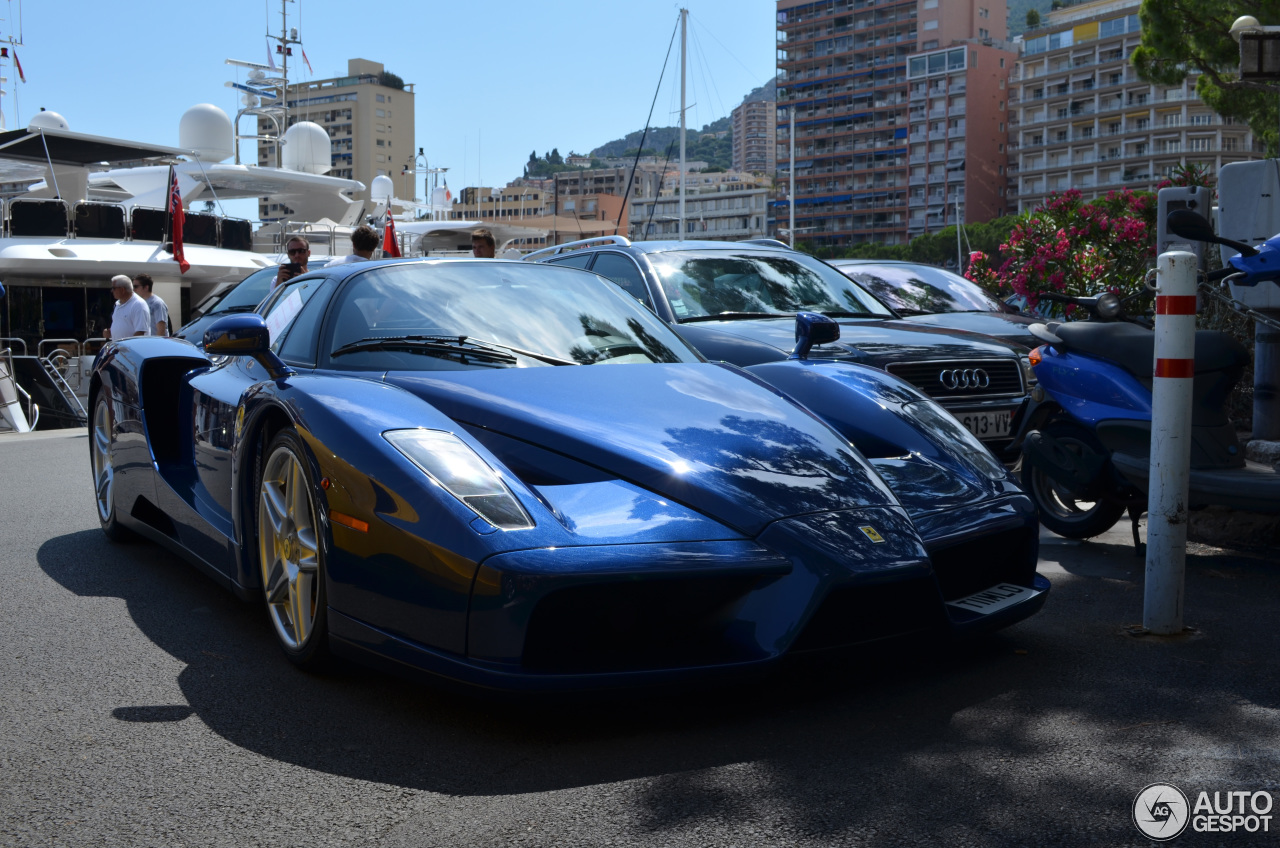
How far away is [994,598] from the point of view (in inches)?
128

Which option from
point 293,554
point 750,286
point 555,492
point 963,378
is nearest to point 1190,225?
point 555,492

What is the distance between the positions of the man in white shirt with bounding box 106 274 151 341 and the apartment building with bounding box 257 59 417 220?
125m

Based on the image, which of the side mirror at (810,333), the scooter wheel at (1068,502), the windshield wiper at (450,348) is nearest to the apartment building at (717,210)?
the scooter wheel at (1068,502)

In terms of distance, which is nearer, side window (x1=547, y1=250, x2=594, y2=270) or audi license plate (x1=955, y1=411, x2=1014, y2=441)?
audi license plate (x1=955, y1=411, x2=1014, y2=441)

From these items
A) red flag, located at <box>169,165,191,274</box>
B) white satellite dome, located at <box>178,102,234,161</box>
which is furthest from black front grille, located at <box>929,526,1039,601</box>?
white satellite dome, located at <box>178,102,234,161</box>

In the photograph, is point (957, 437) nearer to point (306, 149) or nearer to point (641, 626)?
point (641, 626)

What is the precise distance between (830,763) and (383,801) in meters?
0.95

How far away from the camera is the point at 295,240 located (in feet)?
31.7

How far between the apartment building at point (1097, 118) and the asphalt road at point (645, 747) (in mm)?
109767

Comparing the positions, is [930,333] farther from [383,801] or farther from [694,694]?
[383,801]

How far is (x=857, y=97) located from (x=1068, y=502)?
130 m

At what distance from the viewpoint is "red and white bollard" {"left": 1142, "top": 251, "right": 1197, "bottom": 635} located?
3.57 meters

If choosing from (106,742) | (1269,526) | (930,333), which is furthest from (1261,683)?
(930,333)

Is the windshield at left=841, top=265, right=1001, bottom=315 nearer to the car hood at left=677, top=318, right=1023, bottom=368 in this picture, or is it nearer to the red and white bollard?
the car hood at left=677, top=318, right=1023, bottom=368
